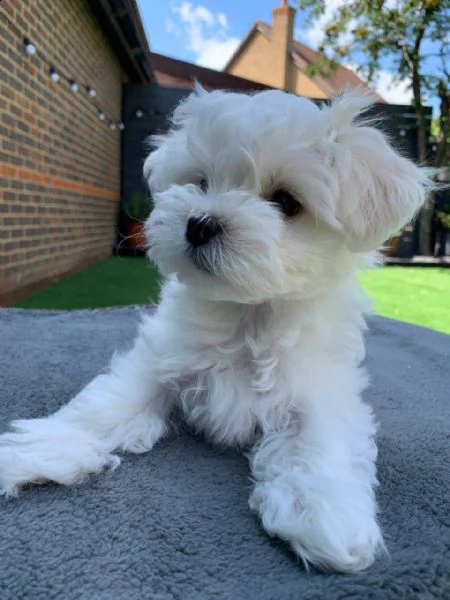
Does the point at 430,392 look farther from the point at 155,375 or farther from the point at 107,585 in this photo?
the point at 107,585

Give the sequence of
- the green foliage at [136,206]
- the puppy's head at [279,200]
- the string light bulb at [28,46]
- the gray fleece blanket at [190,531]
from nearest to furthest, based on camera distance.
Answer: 1. the gray fleece blanket at [190,531]
2. the puppy's head at [279,200]
3. the string light bulb at [28,46]
4. the green foliage at [136,206]

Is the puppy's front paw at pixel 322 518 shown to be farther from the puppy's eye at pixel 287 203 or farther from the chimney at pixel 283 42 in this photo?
the chimney at pixel 283 42

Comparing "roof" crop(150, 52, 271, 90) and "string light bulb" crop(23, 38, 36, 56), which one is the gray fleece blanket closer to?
"string light bulb" crop(23, 38, 36, 56)

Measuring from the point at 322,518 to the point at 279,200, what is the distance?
103cm

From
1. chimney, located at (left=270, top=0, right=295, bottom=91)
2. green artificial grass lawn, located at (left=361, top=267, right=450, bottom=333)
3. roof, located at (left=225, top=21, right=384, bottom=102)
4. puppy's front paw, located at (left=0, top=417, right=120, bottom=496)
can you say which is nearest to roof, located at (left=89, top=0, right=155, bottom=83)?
green artificial grass lawn, located at (left=361, top=267, right=450, bottom=333)

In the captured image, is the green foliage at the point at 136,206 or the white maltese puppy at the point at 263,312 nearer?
the white maltese puppy at the point at 263,312

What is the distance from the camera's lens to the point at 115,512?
61.7 inches

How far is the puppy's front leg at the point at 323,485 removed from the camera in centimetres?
136

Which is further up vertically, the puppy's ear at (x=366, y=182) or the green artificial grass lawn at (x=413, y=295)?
the puppy's ear at (x=366, y=182)

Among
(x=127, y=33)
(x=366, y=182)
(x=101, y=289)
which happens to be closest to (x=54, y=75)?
(x=101, y=289)

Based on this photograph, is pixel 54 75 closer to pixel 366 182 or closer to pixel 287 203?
pixel 287 203

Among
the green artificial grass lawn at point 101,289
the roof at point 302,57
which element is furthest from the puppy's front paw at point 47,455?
the roof at point 302,57

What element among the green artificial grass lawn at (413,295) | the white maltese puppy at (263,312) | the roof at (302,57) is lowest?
the green artificial grass lawn at (413,295)

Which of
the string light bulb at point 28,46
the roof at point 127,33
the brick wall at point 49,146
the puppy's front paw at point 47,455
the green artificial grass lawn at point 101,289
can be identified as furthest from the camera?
the roof at point 127,33
